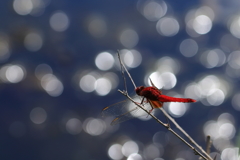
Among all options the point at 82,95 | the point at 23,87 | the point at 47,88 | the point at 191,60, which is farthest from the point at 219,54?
the point at 23,87

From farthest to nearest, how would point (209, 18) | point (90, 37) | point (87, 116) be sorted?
point (209, 18) < point (90, 37) < point (87, 116)

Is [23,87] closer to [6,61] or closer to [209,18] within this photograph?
[6,61]

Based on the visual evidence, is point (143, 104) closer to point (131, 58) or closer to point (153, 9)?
point (131, 58)

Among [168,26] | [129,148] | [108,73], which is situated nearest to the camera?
[129,148]

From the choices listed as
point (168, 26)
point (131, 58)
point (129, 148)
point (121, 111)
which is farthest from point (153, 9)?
point (121, 111)

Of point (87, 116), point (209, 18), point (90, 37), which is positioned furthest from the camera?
point (209, 18)

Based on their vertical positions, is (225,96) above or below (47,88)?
above
